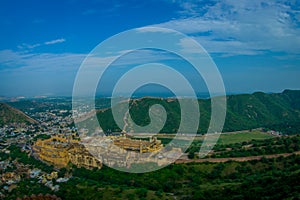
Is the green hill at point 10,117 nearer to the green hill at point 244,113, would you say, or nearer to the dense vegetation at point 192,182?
the green hill at point 244,113

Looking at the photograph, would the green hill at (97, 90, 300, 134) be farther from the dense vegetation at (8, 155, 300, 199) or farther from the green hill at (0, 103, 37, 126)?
the dense vegetation at (8, 155, 300, 199)

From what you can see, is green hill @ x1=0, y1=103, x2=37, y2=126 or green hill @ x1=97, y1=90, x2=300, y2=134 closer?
green hill @ x1=97, y1=90, x2=300, y2=134

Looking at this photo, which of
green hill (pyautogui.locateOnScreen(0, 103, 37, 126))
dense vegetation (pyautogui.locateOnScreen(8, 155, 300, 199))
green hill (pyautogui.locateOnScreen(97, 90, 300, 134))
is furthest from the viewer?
green hill (pyautogui.locateOnScreen(0, 103, 37, 126))

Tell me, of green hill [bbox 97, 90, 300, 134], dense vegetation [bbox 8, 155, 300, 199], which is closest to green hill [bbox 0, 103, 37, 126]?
green hill [bbox 97, 90, 300, 134]

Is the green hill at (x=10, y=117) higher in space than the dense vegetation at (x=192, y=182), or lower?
higher

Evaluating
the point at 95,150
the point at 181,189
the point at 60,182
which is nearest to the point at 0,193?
the point at 60,182

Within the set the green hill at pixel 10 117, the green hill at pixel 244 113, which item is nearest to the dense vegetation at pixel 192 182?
the green hill at pixel 244 113

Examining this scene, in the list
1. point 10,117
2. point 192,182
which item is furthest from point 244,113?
point 10,117

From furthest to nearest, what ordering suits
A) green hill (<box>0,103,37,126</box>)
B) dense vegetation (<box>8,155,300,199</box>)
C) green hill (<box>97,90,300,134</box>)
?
green hill (<box>0,103,37,126</box>)
green hill (<box>97,90,300,134</box>)
dense vegetation (<box>8,155,300,199</box>)

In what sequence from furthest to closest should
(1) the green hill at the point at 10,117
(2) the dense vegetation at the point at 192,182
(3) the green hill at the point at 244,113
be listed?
(1) the green hill at the point at 10,117 < (3) the green hill at the point at 244,113 < (2) the dense vegetation at the point at 192,182
